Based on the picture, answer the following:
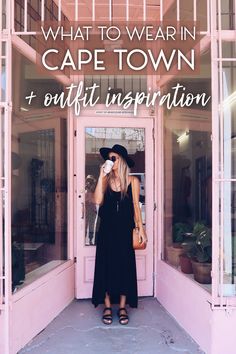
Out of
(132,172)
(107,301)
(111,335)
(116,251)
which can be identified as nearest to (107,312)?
(107,301)

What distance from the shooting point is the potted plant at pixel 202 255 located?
10.3 feet

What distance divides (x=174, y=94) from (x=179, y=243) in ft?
4.83

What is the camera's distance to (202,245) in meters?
3.25

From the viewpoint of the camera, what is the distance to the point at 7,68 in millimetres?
2865

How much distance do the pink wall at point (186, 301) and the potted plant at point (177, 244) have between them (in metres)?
0.08

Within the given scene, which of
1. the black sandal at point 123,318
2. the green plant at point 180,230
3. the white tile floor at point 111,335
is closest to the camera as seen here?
the white tile floor at point 111,335

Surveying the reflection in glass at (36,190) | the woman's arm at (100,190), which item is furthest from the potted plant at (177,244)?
the reflection in glass at (36,190)

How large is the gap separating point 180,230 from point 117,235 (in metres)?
0.64

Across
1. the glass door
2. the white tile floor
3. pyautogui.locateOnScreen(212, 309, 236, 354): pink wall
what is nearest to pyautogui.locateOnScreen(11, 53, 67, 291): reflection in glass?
the glass door

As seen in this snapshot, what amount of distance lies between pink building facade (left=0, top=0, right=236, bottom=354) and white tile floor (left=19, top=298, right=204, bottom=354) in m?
0.09

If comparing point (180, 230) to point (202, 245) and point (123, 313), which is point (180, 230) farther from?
point (123, 313)

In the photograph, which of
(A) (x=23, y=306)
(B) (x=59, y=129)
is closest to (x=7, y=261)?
(A) (x=23, y=306)

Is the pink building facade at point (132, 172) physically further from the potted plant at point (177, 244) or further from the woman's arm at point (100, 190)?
the woman's arm at point (100, 190)

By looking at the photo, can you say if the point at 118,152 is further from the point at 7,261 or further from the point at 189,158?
the point at 7,261
